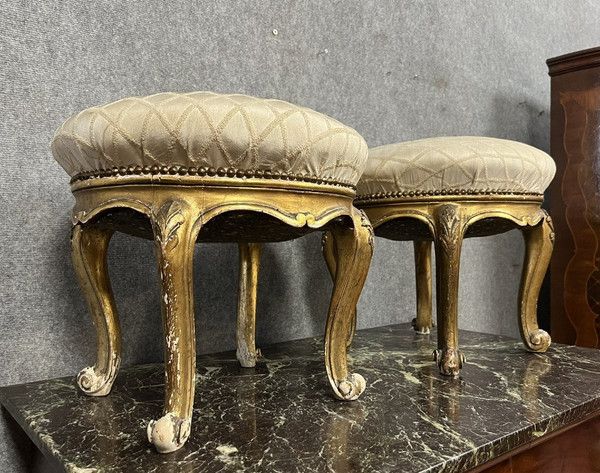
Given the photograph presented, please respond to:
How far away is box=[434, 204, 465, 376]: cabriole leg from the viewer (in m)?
0.87

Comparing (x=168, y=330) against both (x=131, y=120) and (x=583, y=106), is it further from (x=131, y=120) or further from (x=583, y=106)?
(x=583, y=106)

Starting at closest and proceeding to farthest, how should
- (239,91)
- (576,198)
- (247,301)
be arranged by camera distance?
(247,301)
(239,91)
(576,198)

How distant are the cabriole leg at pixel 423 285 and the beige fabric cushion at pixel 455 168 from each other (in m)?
0.41

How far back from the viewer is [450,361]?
2.88 feet

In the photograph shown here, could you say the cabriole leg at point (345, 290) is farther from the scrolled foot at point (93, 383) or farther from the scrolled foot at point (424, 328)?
the scrolled foot at point (424, 328)

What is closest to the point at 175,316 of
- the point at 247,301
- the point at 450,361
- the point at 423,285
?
the point at 247,301

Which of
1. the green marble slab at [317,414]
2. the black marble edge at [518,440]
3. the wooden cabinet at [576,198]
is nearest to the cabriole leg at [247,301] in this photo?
the green marble slab at [317,414]

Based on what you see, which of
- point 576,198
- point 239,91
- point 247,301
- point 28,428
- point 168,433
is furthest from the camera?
point 576,198

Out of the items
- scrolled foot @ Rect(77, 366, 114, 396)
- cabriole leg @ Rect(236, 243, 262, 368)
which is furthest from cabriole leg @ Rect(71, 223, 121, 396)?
cabriole leg @ Rect(236, 243, 262, 368)

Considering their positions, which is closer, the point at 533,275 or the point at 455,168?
the point at 455,168

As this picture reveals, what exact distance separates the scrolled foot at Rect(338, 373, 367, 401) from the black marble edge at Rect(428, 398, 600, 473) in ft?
0.65

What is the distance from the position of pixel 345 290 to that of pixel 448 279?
0.79ft

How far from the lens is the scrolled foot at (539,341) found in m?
1.05

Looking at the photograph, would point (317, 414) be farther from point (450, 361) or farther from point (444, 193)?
point (444, 193)
